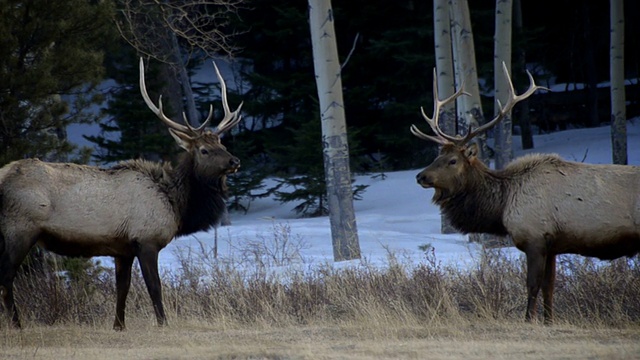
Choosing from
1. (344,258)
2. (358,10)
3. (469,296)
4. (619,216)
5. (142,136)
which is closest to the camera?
(619,216)

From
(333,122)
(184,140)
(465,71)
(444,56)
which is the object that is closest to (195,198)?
(184,140)

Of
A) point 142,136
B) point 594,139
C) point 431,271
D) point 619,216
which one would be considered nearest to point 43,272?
point 431,271

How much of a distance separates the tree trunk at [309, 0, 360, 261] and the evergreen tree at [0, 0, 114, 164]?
3299 mm

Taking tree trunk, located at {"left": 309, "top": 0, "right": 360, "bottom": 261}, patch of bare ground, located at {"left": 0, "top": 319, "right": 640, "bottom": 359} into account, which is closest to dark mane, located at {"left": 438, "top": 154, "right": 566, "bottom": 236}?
patch of bare ground, located at {"left": 0, "top": 319, "right": 640, "bottom": 359}

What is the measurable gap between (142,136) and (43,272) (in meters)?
8.42

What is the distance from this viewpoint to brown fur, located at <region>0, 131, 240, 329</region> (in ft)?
27.0

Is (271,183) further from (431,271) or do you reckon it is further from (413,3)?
(431,271)

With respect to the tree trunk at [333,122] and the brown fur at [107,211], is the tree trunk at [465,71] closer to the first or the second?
the tree trunk at [333,122]

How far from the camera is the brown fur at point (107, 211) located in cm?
822

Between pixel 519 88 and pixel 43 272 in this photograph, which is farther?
pixel 519 88

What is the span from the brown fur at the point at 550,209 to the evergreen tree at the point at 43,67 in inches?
174

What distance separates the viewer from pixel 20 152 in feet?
33.4

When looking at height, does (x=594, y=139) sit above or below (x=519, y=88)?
below

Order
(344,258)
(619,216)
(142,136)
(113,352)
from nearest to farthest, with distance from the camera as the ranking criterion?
(113,352), (619,216), (344,258), (142,136)
